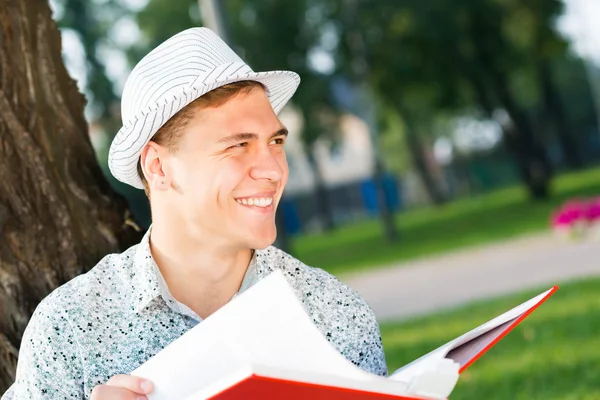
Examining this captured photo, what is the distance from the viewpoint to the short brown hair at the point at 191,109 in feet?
8.27

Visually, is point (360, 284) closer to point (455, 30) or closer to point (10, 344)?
point (455, 30)

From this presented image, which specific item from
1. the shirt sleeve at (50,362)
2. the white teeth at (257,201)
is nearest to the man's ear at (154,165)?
the white teeth at (257,201)

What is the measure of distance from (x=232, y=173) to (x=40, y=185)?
3.63 feet

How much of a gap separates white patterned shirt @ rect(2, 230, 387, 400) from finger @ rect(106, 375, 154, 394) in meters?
0.30

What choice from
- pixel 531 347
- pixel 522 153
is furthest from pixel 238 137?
pixel 522 153

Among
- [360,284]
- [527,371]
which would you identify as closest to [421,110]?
[360,284]

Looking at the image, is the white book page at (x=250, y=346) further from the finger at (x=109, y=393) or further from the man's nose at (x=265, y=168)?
the man's nose at (x=265, y=168)

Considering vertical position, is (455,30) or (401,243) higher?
(455,30)

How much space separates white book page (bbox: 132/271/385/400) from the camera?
2045mm

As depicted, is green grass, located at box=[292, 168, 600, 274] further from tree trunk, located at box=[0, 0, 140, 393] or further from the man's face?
the man's face

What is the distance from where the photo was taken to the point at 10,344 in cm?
319

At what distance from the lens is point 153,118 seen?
2512 millimetres

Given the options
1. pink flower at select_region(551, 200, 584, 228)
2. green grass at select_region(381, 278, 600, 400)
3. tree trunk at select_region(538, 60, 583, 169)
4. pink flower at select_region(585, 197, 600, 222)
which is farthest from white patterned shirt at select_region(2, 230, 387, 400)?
tree trunk at select_region(538, 60, 583, 169)

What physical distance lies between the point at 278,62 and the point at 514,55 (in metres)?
7.84
